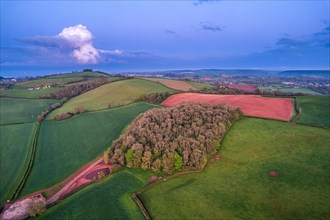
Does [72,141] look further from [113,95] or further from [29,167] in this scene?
[113,95]

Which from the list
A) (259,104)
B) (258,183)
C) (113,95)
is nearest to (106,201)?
(258,183)

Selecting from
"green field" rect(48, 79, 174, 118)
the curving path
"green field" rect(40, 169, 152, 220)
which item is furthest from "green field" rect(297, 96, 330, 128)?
"green field" rect(48, 79, 174, 118)

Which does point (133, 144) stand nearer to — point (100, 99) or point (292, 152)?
point (292, 152)

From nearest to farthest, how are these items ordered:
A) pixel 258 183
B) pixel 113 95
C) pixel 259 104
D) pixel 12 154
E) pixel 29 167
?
pixel 258 183 < pixel 29 167 < pixel 12 154 < pixel 259 104 < pixel 113 95

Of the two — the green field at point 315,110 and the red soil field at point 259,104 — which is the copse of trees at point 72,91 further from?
the green field at point 315,110

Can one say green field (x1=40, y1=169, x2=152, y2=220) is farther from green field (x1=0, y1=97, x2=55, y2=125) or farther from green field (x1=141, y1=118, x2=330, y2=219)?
green field (x1=0, y1=97, x2=55, y2=125)

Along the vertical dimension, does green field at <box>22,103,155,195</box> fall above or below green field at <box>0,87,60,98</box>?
below

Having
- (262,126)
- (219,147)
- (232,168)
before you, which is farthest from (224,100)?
(232,168)
